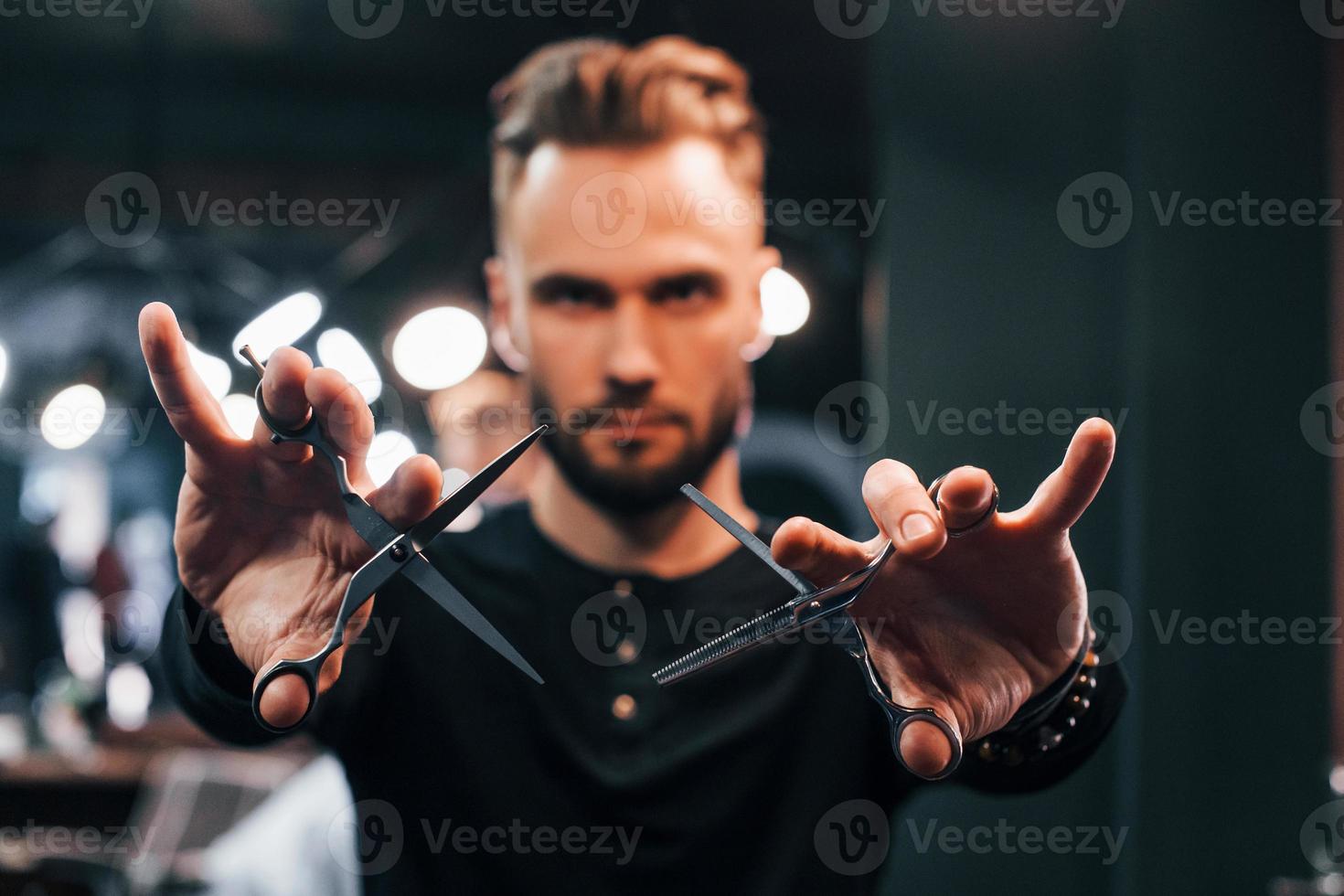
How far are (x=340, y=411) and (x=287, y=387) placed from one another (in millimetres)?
44

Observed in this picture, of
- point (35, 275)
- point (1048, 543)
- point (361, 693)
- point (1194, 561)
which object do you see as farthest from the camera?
point (35, 275)

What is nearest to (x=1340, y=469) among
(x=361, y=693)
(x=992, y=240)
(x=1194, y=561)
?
(x=1194, y=561)

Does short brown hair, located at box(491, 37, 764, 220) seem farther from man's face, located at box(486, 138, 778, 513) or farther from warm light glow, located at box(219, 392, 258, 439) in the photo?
warm light glow, located at box(219, 392, 258, 439)

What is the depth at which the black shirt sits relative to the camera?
54.9 inches

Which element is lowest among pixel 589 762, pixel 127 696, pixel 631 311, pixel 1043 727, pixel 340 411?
pixel 127 696

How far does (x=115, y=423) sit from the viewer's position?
4645 millimetres

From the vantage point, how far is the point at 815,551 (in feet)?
2.72

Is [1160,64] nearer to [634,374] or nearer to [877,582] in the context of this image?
[634,374]

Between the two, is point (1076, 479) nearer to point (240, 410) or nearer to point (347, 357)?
point (347, 357)

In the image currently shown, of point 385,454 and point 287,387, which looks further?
point 385,454

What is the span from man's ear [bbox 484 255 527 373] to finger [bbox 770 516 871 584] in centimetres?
84

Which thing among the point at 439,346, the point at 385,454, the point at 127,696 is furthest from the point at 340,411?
the point at 127,696

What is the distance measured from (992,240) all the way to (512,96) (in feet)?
3.10

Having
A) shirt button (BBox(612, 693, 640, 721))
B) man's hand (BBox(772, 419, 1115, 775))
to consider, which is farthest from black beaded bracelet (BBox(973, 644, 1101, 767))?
shirt button (BBox(612, 693, 640, 721))
